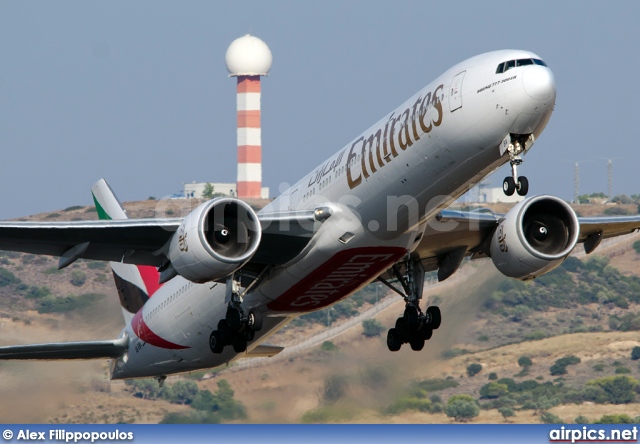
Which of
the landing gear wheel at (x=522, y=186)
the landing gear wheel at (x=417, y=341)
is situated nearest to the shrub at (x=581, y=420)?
the landing gear wheel at (x=417, y=341)

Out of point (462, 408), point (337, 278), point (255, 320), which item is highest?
point (337, 278)

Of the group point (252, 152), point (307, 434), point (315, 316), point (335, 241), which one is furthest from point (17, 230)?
point (252, 152)

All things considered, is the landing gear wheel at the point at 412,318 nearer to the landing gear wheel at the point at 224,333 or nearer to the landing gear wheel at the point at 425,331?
the landing gear wheel at the point at 425,331

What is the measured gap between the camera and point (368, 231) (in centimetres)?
3194

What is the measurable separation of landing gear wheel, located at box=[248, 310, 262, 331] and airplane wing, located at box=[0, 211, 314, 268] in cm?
165

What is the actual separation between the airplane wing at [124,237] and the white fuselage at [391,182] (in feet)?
1.66

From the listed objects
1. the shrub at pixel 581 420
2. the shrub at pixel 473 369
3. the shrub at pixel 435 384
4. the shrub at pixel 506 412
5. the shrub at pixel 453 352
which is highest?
the shrub at pixel 453 352

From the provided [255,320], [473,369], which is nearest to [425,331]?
[255,320]

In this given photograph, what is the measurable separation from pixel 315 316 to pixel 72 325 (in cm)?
3056

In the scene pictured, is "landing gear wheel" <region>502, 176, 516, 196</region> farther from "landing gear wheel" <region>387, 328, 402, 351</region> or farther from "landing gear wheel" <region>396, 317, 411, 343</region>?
"landing gear wheel" <region>387, 328, 402, 351</region>

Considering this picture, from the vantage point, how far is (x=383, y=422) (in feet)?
165

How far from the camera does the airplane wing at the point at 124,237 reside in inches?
1280

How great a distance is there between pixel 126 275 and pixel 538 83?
21396 millimetres

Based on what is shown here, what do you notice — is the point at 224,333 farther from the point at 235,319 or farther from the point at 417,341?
the point at 417,341
